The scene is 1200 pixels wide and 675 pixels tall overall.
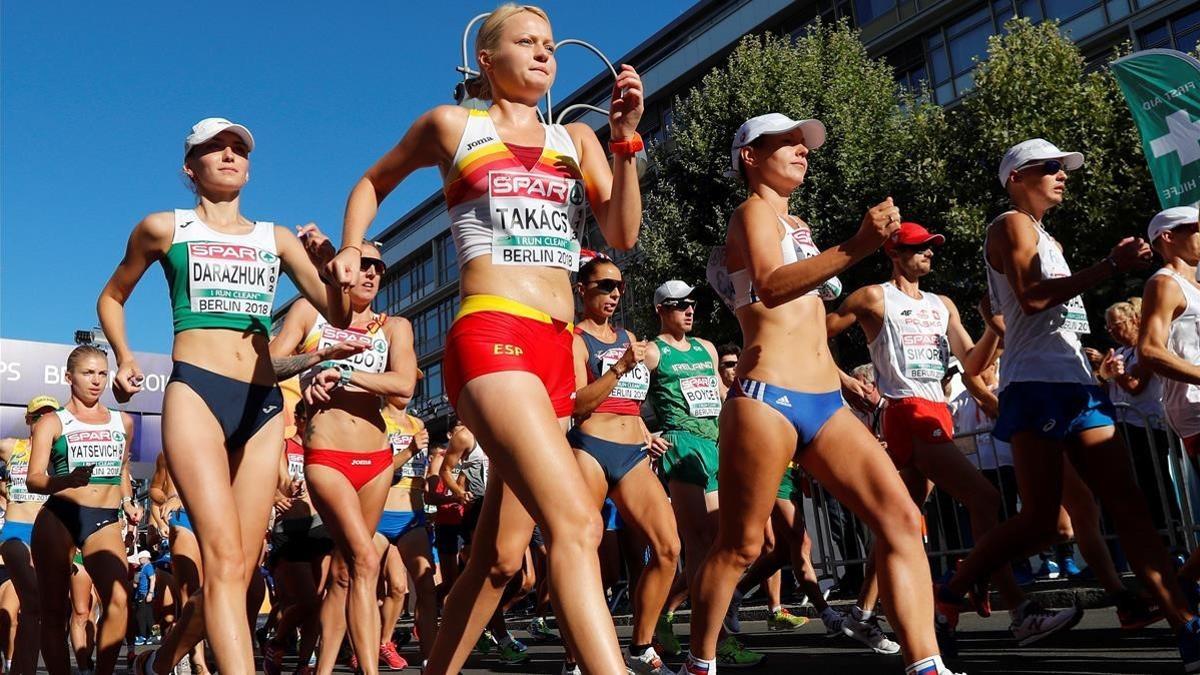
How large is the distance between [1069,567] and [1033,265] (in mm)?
7191

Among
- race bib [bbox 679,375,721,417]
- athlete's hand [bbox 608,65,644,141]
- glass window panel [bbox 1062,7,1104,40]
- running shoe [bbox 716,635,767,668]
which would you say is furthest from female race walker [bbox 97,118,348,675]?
glass window panel [bbox 1062,7,1104,40]

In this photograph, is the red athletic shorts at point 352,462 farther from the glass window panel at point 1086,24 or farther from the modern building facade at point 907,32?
the glass window panel at point 1086,24

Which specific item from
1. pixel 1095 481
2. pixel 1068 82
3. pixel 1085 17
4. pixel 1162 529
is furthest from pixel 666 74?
pixel 1095 481

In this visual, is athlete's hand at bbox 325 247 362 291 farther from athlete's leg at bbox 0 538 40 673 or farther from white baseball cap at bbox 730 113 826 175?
athlete's leg at bbox 0 538 40 673

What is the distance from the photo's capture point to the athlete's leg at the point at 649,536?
5977 mm

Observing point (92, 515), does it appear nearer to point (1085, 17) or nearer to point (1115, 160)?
point (1115, 160)

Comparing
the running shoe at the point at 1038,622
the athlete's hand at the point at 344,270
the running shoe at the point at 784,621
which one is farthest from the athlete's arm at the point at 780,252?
the running shoe at the point at 784,621

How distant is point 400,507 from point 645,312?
16214 mm

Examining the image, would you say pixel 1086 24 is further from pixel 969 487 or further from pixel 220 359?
pixel 220 359

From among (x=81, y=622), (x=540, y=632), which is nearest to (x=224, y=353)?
(x=81, y=622)

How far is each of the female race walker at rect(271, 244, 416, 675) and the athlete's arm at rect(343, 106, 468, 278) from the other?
1.70 meters

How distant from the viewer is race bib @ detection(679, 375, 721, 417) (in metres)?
7.47

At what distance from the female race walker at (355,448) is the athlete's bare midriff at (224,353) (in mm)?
751

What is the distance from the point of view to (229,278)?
4574 millimetres
